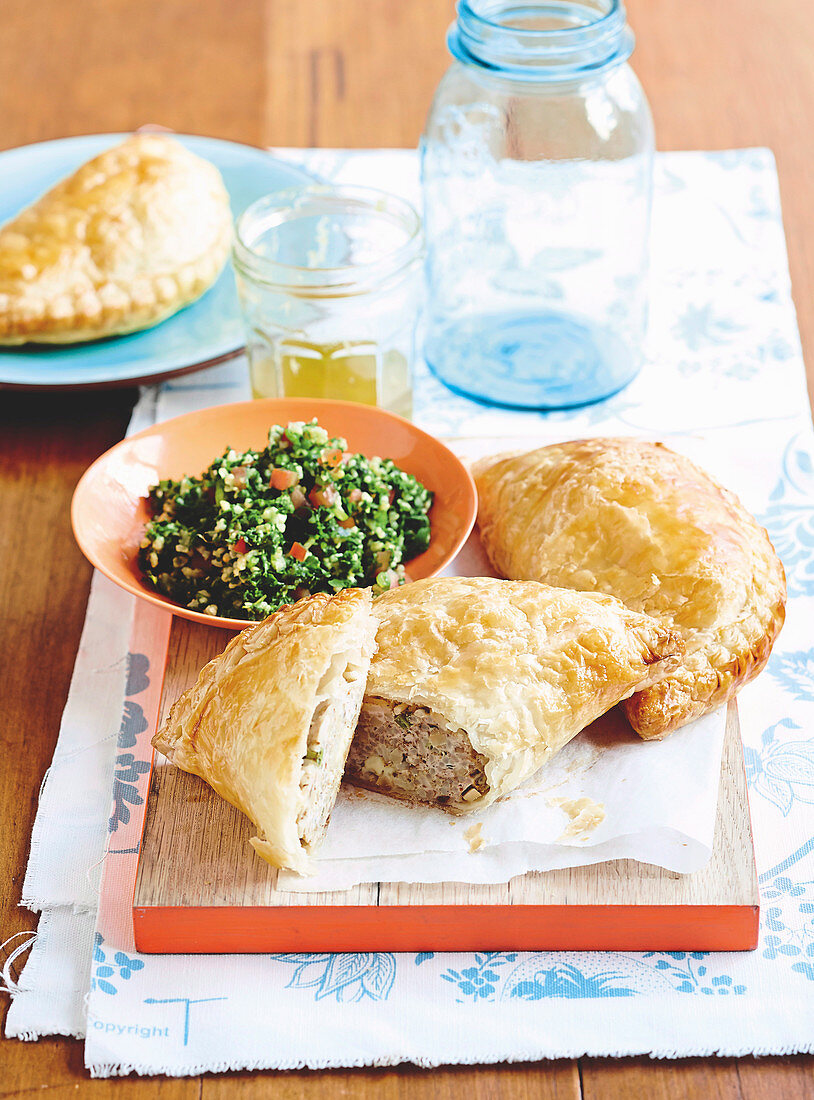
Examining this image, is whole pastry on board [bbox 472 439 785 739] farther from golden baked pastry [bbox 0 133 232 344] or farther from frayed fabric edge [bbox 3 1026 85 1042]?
golden baked pastry [bbox 0 133 232 344]

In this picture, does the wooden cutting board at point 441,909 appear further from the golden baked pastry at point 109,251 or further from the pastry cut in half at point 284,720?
the golden baked pastry at point 109,251

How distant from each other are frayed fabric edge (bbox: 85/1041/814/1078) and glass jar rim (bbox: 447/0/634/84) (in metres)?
2.80

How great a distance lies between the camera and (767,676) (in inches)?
124

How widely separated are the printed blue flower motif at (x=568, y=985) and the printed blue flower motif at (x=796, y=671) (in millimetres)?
1012

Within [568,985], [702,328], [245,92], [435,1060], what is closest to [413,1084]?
[435,1060]

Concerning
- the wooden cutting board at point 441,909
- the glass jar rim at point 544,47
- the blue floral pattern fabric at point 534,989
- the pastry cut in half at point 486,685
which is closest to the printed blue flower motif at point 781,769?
the blue floral pattern fabric at point 534,989

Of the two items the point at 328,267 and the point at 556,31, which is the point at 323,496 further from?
the point at 556,31

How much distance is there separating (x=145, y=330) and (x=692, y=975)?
9.76 ft

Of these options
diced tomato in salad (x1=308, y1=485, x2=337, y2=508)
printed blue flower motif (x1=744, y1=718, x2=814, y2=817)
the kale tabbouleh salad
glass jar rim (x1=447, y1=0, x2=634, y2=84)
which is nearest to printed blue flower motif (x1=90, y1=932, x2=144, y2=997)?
the kale tabbouleh salad

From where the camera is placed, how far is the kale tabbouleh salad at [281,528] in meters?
3.06

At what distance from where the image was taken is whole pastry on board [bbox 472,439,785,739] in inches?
110

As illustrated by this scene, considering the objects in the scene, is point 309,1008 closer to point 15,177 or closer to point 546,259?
point 546,259

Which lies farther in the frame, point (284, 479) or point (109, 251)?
point (109, 251)

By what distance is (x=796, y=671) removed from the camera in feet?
10.4
